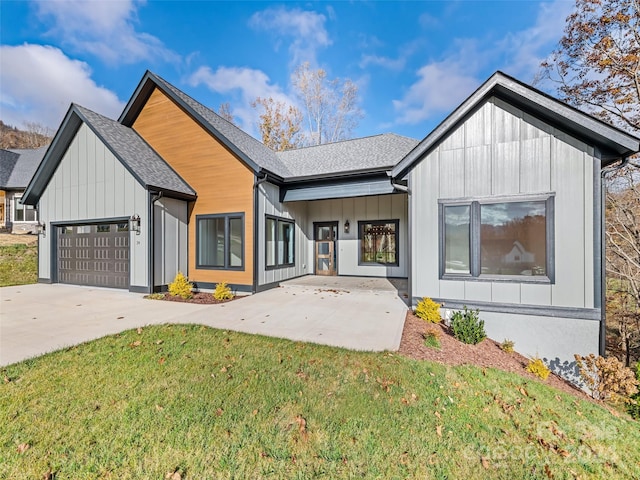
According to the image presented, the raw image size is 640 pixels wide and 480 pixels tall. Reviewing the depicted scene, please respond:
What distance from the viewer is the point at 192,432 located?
8.53 feet

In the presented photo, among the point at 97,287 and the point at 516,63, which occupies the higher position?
the point at 516,63

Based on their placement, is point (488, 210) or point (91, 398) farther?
point (488, 210)

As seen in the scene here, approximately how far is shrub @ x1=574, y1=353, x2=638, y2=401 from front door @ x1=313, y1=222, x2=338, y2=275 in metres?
8.67

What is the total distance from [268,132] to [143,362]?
21.6 m

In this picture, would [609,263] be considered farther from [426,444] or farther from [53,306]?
[53,306]

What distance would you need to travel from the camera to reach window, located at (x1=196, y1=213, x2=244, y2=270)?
909 cm

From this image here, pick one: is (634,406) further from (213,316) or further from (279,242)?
(279,242)

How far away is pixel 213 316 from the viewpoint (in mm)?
6168

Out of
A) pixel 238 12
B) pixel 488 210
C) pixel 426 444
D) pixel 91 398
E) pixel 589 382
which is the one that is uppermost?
pixel 238 12

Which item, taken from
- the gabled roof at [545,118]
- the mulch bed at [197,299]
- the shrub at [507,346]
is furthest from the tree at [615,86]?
the mulch bed at [197,299]

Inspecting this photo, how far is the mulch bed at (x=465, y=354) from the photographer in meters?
4.43

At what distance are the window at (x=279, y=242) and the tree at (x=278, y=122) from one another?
13.6 meters

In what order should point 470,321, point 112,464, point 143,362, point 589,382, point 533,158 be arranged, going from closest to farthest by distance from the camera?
point 112,464, point 143,362, point 589,382, point 470,321, point 533,158

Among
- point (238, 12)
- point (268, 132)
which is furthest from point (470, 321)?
point (268, 132)
